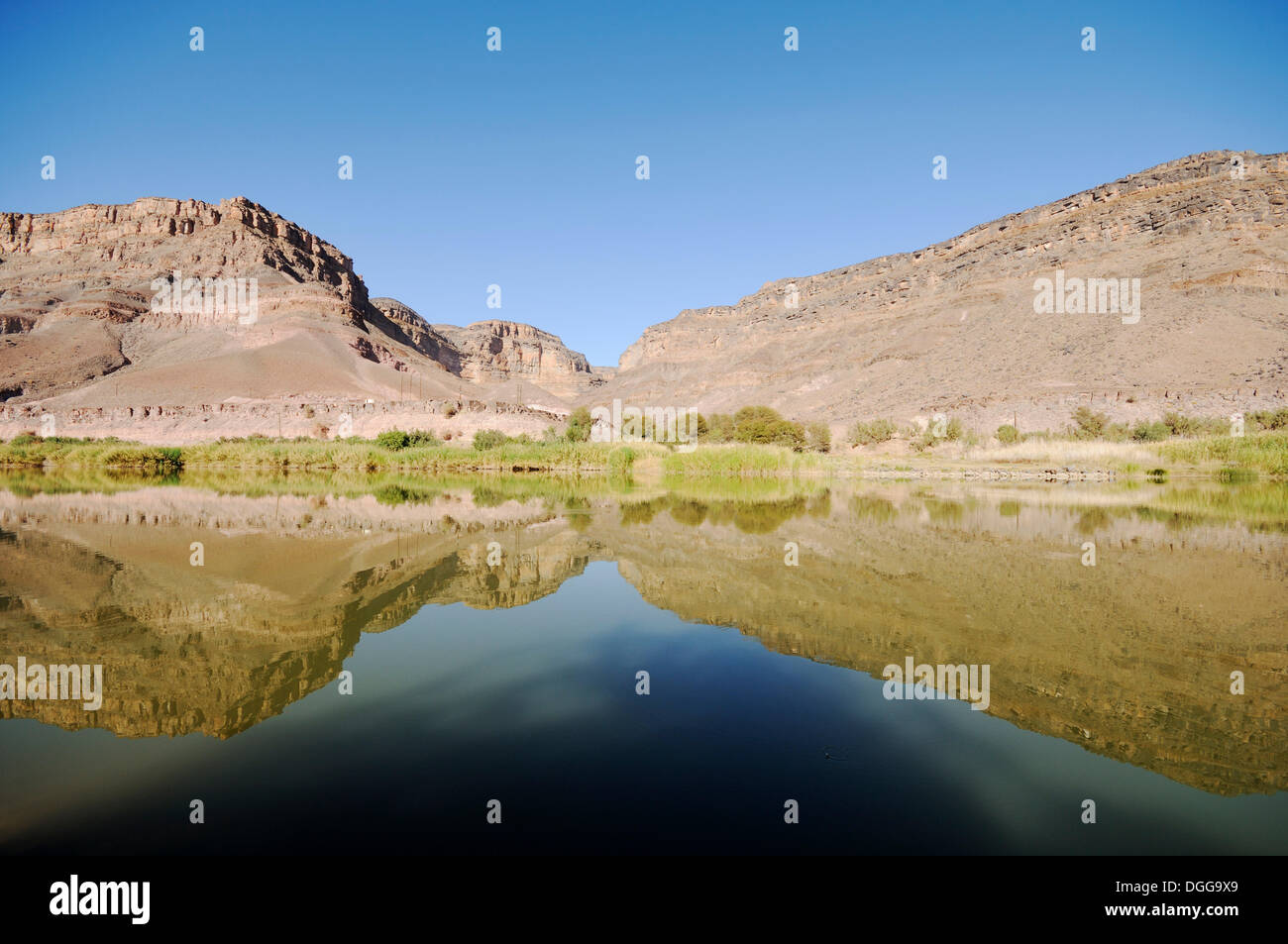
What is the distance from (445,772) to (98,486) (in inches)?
1060

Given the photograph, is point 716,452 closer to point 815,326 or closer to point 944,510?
point 944,510

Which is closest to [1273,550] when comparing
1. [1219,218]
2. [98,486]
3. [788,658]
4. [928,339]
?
[788,658]

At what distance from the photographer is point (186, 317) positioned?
8825 cm

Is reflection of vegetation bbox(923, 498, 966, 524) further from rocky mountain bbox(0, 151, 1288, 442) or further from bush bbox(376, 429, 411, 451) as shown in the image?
rocky mountain bbox(0, 151, 1288, 442)

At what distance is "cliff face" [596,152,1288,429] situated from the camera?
161 ft

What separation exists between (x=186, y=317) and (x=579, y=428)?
245 ft

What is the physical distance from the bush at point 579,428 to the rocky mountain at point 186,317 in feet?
44.0

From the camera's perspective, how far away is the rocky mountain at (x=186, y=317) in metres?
69.5

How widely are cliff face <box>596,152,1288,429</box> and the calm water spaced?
49.8 meters

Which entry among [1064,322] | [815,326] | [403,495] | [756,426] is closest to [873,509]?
[403,495]

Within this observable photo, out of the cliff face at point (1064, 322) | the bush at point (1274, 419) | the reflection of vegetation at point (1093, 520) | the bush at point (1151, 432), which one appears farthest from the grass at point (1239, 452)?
the reflection of vegetation at point (1093, 520)

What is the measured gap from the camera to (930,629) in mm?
5316

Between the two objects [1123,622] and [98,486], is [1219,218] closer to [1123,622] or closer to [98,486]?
[1123,622]

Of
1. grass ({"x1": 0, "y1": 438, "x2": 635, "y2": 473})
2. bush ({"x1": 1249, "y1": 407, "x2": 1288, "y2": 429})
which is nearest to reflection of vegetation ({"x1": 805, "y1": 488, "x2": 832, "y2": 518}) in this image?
grass ({"x1": 0, "y1": 438, "x2": 635, "y2": 473})
